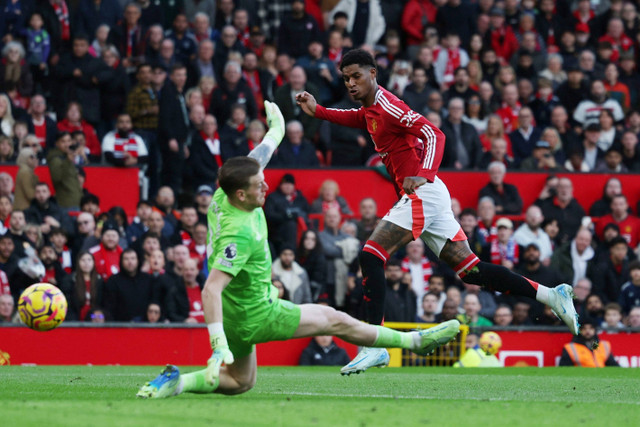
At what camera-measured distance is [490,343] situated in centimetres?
1492

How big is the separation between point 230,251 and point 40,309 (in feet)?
10.4

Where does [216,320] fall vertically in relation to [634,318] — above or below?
above

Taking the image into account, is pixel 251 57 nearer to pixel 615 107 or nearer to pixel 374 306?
pixel 615 107

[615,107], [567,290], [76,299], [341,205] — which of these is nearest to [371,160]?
[341,205]

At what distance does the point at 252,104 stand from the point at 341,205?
224cm

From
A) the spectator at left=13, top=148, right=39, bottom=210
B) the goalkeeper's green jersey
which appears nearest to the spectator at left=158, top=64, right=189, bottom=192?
the spectator at left=13, top=148, right=39, bottom=210

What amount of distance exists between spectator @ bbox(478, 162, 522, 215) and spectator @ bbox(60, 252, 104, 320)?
6420mm

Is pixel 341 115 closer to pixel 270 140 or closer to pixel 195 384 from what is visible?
pixel 270 140

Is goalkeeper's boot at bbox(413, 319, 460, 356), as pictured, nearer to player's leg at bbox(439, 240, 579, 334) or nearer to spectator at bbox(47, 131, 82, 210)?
player's leg at bbox(439, 240, 579, 334)

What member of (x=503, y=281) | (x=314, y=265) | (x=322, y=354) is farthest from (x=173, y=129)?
(x=503, y=281)

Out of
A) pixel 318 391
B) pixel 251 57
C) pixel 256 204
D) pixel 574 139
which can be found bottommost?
pixel 318 391

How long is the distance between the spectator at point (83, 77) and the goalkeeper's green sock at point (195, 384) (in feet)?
37.2

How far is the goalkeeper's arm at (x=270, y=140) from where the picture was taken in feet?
27.5

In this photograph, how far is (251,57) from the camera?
19328 mm
